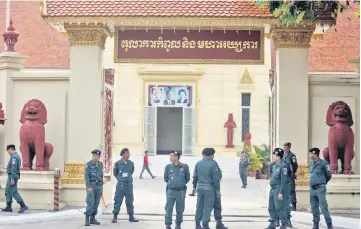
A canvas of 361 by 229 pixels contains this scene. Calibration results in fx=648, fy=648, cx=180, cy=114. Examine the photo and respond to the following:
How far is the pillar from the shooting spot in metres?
15.5

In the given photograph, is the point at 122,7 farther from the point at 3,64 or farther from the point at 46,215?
the point at 46,215

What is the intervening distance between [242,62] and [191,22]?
157 centimetres

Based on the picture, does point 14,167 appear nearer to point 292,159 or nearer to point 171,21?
point 171,21

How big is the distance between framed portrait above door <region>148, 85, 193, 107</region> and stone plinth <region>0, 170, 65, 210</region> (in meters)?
16.6

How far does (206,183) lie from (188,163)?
1707cm

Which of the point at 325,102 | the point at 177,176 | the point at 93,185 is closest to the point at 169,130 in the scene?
the point at 325,102

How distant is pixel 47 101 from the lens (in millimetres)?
15797

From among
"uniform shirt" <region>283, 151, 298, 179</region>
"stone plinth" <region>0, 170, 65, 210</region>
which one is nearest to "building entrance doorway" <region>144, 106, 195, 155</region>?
"stone plinth" <region>0, 170, 65, 210</region>

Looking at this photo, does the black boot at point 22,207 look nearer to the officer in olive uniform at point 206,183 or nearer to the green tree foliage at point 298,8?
the officer in olive uniform at point 206,183

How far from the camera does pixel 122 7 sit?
1523 cm

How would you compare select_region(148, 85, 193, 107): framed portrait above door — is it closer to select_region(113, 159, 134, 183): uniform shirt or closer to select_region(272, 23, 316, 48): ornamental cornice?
select_region(272, 23, 316, 48): ornamental cornice

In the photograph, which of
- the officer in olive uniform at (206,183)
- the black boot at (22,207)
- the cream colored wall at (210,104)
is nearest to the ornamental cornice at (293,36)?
the officer in olive uniform at (206,183)

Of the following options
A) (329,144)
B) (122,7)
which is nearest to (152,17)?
(122,7)

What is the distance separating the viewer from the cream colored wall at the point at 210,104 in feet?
103
